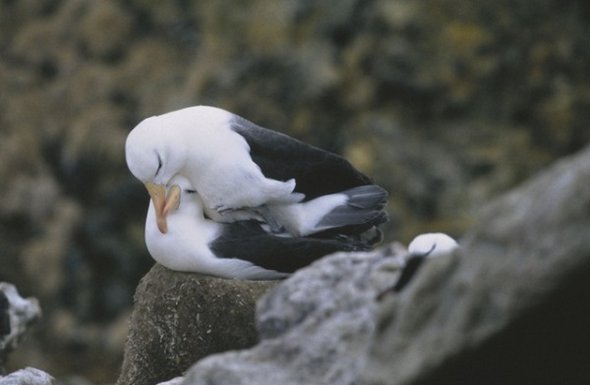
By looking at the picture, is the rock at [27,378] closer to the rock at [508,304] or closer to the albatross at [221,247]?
the albatross at [221,247]

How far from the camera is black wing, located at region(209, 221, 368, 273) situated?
19.8 feet

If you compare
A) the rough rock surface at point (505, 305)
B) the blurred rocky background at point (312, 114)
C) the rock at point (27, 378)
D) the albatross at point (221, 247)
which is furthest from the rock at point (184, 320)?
the blurred rocky background at point (312, 114)

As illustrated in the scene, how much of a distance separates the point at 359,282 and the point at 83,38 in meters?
12.1

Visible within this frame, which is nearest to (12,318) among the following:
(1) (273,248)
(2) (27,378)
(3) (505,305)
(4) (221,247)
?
(2) (27,378)

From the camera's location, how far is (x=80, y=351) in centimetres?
1465

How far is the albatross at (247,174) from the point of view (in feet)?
19.6

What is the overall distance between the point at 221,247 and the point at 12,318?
1456mm

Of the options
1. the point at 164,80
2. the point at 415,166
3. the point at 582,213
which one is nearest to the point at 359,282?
the point at 582,213

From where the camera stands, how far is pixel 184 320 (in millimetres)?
6078

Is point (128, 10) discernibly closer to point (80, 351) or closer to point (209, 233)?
point (80, 351)

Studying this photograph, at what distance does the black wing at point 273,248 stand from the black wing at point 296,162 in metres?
0.22

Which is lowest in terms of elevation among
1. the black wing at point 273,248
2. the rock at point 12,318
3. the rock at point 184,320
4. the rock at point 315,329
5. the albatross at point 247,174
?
the rock at point 315,329

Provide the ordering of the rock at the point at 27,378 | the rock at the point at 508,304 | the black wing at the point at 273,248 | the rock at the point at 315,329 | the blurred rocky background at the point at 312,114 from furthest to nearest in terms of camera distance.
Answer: the blurred rocky background at the point at 312,114 → the black wing at the point at 273,248 → the rock at the point at 27,378 → the rock at the point at 315,329 → the rock at the point at 508,304

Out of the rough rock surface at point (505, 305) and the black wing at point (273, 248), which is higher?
the black wing at point (273, 248)
